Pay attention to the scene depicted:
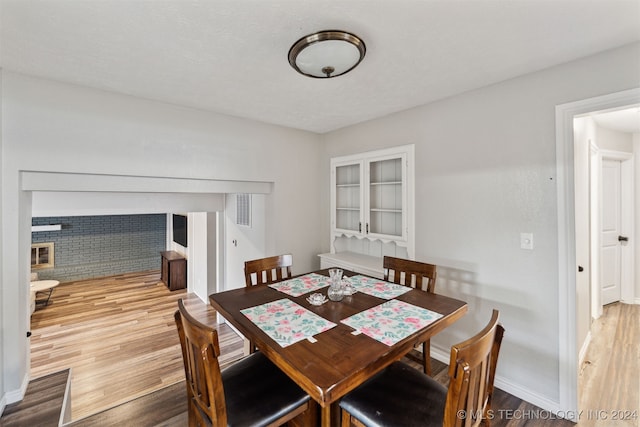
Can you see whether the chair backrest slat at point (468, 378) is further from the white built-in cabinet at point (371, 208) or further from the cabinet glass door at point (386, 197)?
the cabinet glass door at point (386, 197)

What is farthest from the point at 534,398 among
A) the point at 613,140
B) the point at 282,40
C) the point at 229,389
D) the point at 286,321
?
the point at 613,140

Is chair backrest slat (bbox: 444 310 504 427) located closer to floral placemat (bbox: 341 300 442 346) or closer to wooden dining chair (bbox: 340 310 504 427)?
wooden dining chair (bbox: 340 310 504 427)

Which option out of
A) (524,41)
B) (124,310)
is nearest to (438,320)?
(524,41)

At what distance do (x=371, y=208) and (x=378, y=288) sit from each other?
1.21 metres

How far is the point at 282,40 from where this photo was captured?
5.09ft

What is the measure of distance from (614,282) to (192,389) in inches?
211

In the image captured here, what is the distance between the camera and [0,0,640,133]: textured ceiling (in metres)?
1.29

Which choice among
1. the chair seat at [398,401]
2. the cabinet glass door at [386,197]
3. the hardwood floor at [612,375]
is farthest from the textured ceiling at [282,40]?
the hardwood floor at [612,375]

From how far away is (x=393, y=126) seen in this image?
9.40ft

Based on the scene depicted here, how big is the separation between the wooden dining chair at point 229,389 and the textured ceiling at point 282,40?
1488 millimetres

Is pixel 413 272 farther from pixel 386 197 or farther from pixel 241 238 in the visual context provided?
pixel 241 238

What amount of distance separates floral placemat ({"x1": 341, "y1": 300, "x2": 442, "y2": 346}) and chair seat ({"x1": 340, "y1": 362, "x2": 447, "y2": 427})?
27 centimetres

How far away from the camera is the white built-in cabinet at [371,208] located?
9.01 ft

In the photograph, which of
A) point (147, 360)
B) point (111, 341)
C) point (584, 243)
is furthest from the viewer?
point (111, 341)
